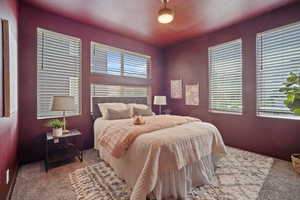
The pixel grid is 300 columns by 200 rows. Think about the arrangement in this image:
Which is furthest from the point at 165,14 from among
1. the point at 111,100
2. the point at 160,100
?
the point at 160,100

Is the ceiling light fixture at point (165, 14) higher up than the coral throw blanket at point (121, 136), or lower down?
higher up

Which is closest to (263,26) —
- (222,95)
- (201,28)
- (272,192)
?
(201,28)

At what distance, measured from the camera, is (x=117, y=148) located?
192 centimetres

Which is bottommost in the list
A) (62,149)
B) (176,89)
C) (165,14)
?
(62,149)

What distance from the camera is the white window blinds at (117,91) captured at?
358 centimetres

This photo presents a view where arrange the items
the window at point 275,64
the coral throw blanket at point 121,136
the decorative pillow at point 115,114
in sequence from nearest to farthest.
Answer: the coral throw blanket at point 121,136, the window at point 275,64, the decorative pillow at point 115,114

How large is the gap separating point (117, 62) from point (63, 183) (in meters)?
2.98

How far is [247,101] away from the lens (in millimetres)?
3211

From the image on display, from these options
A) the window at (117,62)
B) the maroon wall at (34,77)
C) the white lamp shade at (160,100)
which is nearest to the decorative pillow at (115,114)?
the maroon wall at (34,77)

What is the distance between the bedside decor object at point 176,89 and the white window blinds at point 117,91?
905 mm

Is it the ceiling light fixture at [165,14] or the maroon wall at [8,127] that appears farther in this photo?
the ceiling light fixture at [165,14]

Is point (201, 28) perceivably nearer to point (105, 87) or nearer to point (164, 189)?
point (105, 87)

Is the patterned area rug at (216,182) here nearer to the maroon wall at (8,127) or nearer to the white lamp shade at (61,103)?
the maroon wall at (8,127)

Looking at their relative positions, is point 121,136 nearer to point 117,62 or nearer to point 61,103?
point 61,103
